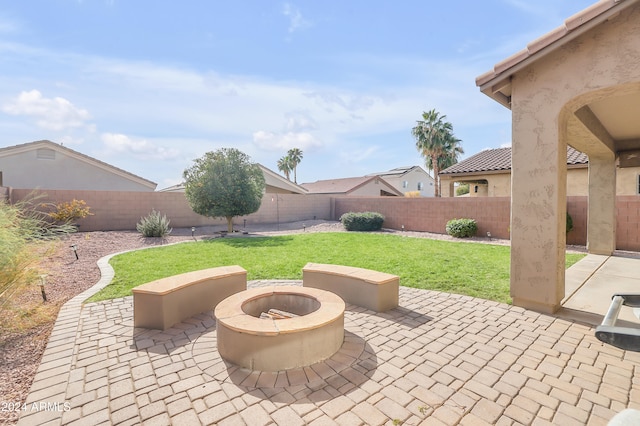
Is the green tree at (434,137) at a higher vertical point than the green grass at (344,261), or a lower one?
higher

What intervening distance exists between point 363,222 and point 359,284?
12.5 meters

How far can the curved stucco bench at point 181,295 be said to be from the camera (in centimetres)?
429

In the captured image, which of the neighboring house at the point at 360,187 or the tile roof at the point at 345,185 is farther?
the tile roof at the point at 345,185

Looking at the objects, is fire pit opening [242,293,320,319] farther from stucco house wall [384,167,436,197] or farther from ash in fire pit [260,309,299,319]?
stucco house wall [384,167,436,197]

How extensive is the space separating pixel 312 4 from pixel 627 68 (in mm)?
7067

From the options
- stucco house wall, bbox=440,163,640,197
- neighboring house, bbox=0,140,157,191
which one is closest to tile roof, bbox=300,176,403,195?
stucco house wall, bbox=440,163,640,197

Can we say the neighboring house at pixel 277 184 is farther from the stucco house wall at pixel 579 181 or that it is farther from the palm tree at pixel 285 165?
the palm tree at pixel 285 165

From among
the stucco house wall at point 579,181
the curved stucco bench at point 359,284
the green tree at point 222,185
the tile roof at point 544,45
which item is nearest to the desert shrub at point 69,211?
the green tree at point 222,185

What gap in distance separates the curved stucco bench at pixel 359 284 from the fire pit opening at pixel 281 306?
47.4 inches

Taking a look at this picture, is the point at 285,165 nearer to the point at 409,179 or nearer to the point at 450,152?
the point at 409,179

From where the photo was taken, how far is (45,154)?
59.4 feet

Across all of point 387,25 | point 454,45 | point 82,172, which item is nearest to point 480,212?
point 454,45

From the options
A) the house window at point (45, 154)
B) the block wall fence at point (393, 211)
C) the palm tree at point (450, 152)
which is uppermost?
the palm tree at point (450, 152)

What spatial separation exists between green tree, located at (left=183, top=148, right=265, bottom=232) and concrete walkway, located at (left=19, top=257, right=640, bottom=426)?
11.0 m
